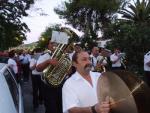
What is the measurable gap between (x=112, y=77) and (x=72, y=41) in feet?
13.0

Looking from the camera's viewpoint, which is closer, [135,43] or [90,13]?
[135,43]

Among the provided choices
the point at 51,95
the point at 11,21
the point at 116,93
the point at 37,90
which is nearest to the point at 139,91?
the point at 116,93

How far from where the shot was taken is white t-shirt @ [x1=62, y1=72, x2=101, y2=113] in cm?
461

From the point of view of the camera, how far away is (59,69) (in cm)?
710

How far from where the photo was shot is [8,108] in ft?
13.0

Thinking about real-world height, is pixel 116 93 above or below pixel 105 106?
above

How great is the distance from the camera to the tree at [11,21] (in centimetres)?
2103

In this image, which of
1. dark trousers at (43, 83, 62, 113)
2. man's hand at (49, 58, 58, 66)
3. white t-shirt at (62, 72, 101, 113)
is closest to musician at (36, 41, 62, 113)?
dark trousers at (43, 83, 62, 113)

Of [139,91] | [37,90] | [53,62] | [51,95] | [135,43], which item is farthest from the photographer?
[135,43]

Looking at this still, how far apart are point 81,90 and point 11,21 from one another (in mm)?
17416

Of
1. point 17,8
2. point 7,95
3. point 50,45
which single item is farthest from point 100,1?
point 7,95

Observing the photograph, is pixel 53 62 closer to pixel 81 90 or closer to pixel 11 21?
pixel 81 90

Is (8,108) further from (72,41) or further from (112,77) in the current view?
(72,41)

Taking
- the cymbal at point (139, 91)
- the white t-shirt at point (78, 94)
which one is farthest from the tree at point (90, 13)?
the cymbal at point (139, 91)
